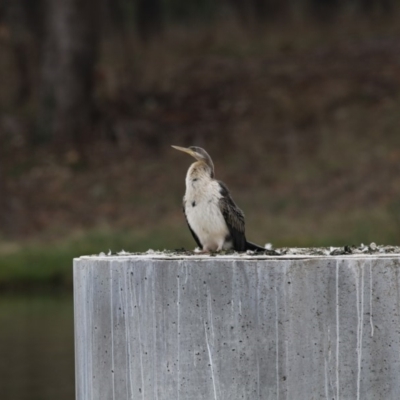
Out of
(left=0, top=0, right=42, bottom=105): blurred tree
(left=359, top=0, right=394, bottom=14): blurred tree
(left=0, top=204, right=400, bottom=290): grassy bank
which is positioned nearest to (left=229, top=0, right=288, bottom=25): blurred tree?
(left=359, top=0, right=394, bottom=14): blurred tree

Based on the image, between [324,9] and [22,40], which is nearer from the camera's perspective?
[22,40]

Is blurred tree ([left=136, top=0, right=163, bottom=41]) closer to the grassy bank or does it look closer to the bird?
the grassy bank

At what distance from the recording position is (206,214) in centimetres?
839

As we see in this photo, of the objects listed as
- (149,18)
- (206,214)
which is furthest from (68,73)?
(206,214)

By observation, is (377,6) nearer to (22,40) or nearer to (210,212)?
(22,40)

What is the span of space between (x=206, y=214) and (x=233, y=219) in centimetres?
18

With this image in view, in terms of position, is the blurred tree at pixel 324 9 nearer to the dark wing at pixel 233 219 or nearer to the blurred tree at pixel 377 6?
the blurred tree at pixel 377 6

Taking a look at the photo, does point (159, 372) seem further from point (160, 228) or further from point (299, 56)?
point (299, 56)

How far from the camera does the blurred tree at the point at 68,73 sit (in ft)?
94.8

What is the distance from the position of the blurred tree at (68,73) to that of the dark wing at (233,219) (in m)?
20.9

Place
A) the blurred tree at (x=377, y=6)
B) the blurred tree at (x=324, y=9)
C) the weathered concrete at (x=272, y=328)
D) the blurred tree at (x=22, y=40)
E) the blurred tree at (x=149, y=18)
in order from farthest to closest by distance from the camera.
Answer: the blurred tree at (x=149, y=18) → the blurred tree at (x=324, y=9) → the blurred tree at (x=377, y=6) → the blurred tree at (x=22, y=40) → the weathered concrete at (x=272, y=328)

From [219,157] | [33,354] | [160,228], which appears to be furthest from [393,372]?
[219,157]

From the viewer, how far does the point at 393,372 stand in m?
6.24

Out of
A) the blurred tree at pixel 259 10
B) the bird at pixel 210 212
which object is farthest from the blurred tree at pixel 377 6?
the bird at pixel 210 212
